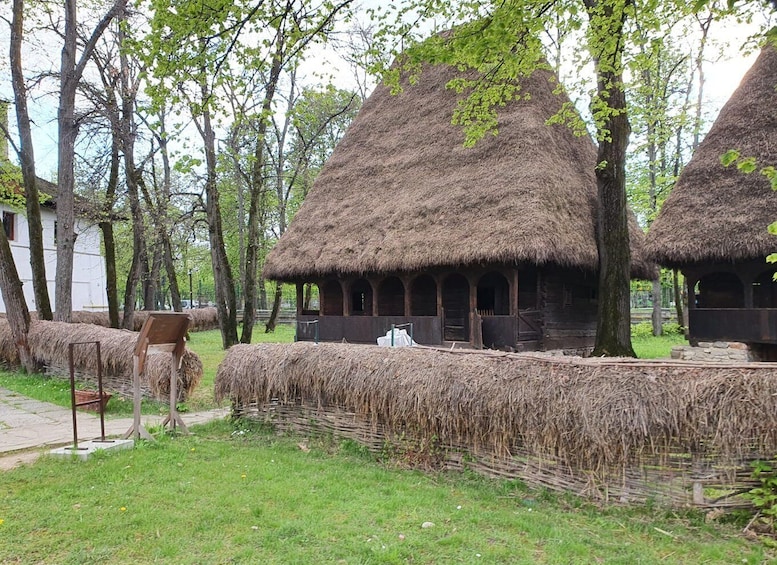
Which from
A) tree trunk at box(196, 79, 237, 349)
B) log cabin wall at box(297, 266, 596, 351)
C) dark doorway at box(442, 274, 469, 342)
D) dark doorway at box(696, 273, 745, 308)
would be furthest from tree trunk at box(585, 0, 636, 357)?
tree trunk at box(196, 79, 237, 349)

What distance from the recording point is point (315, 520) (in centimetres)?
426

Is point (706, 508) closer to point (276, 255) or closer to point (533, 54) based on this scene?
point (533, 54)

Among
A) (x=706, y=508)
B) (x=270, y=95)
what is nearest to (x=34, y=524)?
(x=706, y=508)

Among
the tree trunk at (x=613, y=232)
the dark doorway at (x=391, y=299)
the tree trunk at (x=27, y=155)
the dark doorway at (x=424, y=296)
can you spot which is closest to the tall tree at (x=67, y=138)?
the tree trunk at (x=27, y=155)

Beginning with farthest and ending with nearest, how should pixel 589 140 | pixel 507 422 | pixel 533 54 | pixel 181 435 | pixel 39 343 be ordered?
pixel 589 140
pixel 39 343
pixel 533 54
pixel 181 435
pixel 507 422

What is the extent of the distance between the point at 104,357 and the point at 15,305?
4.96 metres

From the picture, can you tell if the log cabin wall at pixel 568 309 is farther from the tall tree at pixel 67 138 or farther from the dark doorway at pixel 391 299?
the tall tree at pixel 67 138

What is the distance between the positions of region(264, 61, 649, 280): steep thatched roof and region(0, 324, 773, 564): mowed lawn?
25.6 ft

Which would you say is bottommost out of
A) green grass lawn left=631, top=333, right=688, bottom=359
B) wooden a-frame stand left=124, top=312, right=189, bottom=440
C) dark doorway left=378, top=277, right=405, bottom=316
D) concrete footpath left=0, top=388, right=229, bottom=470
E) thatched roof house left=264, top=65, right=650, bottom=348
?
green grass lawn left=631, top=333, right=688, bottom=359

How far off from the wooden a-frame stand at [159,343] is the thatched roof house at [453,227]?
730cm

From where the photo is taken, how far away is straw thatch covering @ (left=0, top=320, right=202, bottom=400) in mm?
8930

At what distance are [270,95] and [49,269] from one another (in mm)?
23385

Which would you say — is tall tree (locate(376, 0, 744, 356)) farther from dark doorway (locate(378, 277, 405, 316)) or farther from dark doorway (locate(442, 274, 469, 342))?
dark doorway (locate(378, 277, 405, 316))

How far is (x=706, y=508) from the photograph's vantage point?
4.26 m
